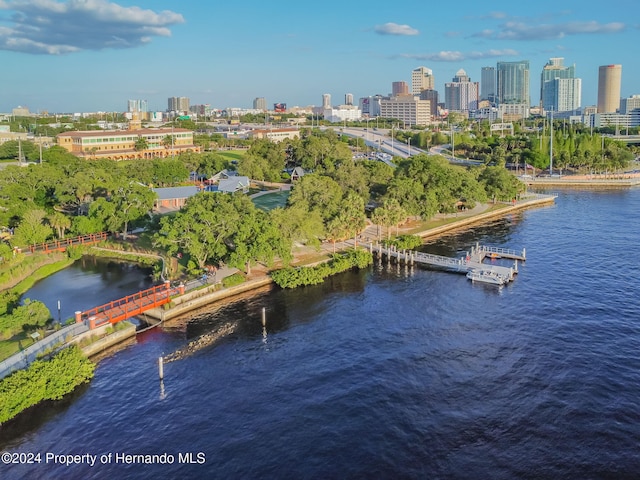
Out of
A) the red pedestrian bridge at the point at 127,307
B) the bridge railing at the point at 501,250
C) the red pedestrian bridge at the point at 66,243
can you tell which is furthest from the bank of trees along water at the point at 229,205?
the bridge railing at the point at 501,250

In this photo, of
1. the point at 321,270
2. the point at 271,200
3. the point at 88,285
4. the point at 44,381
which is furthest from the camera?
the point at 271,200

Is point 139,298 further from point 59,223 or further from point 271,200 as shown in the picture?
point 271,200

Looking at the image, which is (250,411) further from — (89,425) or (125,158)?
(125,158)

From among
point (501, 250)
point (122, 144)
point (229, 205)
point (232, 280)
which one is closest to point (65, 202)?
point (229, 205)

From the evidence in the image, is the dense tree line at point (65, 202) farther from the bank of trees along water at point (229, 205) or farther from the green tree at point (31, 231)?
the bank of trees along water at point (229, 205)

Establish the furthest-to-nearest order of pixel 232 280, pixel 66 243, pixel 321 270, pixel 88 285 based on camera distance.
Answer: pixel 66 243
pixel 321 270
pixel 88 285
pixel 232 280

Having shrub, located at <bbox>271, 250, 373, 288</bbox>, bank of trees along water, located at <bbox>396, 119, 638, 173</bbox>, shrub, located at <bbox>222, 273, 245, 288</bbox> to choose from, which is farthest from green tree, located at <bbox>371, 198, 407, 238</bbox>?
bank of trees along water, located at <bbox>396, 119, 638, 173</bbox>

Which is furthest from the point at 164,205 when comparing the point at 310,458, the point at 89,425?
the point at 310,458
